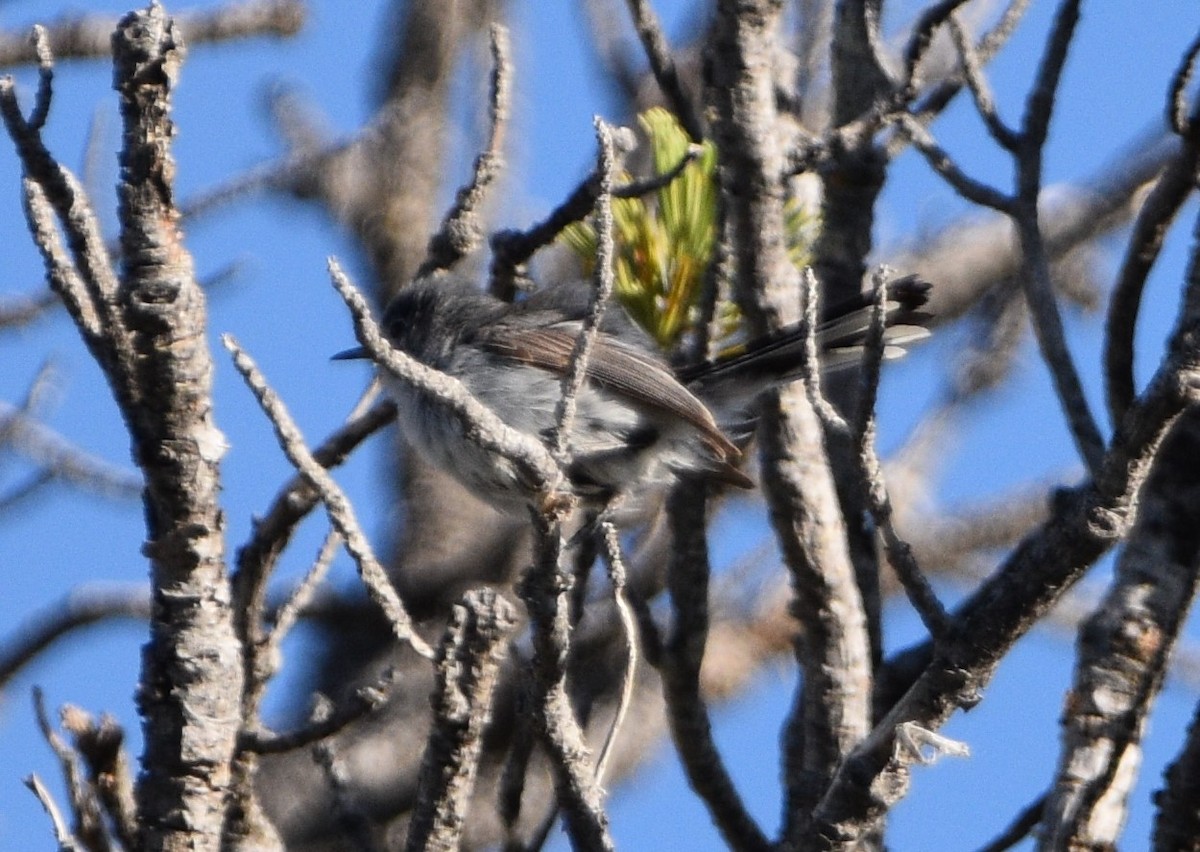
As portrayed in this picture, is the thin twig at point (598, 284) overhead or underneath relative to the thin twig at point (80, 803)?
overhead

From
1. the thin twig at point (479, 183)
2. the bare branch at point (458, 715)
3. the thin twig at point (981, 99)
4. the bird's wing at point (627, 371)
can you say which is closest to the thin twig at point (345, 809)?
the bare branch at point (458, 715)

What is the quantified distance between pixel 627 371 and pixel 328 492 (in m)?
1.72

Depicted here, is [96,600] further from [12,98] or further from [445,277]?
[12,98]

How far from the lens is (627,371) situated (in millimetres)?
3793

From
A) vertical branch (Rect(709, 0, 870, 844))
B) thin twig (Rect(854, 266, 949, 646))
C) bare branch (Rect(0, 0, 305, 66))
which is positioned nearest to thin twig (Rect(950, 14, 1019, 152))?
vertical branch (Rect(709, 0, 870, 844))

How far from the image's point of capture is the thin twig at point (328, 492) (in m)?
1.99

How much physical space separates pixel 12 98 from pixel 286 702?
3.79m

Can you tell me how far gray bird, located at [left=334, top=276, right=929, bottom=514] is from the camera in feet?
11.8

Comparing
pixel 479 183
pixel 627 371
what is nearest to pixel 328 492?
pixel 479 183

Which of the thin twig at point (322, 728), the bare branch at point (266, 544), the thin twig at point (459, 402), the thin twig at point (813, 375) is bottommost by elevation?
the thin twig at point (322, 728)

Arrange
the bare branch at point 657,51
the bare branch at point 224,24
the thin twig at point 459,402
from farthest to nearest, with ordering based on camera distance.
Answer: the bare branch at point 224,24 < the bare branch at point 657,51 < the thin twig at point 459,402

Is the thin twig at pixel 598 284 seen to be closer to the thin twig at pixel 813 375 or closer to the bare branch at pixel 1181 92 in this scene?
the thin twig at pixel 813 375

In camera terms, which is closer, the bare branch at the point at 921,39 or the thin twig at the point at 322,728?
the thin twig at the point at 322,728

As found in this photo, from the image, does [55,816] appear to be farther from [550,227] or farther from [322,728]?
[550,227]
